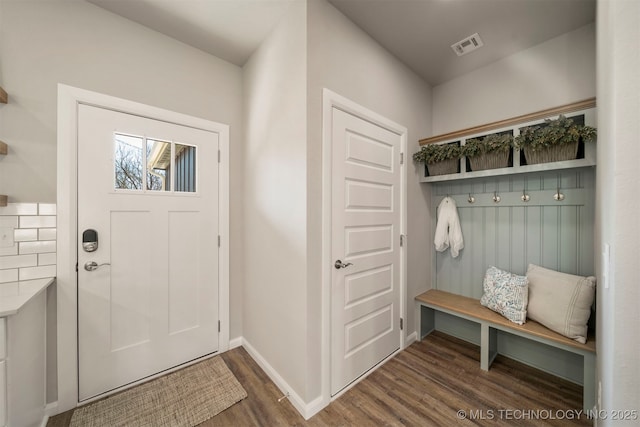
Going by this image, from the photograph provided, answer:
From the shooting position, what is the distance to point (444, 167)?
2.33 m

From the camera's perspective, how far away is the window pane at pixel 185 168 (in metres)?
2.03

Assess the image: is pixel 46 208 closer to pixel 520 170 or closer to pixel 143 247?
pixel 143 247

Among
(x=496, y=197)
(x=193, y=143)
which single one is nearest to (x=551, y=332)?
(x=496, y=197)

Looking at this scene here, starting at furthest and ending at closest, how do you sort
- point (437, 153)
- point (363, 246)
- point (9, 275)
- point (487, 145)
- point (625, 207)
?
point (437, 153) < point (487, 145) < point (363, 246) < point (9, 275) < point (625, 207)

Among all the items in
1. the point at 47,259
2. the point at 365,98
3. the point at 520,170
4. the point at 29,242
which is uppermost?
the point at 365,98

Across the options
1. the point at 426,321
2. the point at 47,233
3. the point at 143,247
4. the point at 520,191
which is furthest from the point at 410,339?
the point at 47,233

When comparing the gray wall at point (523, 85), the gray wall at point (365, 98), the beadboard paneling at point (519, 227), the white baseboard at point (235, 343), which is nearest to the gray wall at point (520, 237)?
the beadboard paneling at point (519, 227)

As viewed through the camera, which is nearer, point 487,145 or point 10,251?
point 10,251

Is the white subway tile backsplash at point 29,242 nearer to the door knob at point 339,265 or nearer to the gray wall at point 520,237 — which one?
the door knob at point 339,265

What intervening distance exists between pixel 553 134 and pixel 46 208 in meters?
3.44

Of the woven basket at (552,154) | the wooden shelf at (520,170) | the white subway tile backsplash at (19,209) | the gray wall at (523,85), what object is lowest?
the white subway tile backsplash at (19,209)

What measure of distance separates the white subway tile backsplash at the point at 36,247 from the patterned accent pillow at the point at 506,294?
128 inches

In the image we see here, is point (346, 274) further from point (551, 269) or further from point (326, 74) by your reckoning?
point (551, 269)

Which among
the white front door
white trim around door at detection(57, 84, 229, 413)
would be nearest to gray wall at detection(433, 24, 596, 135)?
the white front door
